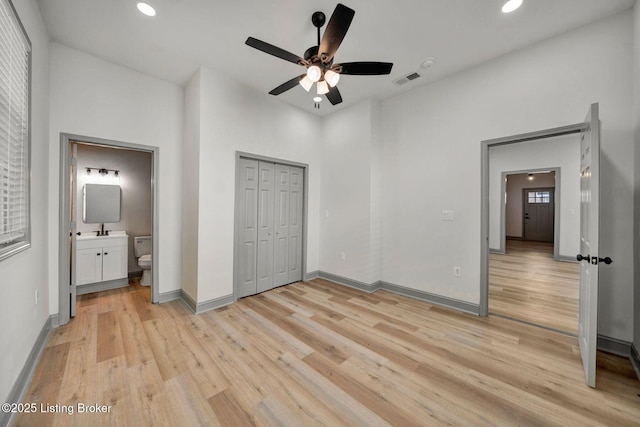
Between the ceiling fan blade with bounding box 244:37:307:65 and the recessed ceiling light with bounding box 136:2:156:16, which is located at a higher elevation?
the recessed ceiling light with bounding box 136:2:156:16

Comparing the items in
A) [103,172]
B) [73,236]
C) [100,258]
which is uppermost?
[103,172]

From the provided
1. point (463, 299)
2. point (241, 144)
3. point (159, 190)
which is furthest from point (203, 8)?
point (463, 299)

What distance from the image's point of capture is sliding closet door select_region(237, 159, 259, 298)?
358 centimetres

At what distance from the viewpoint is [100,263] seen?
3684mm

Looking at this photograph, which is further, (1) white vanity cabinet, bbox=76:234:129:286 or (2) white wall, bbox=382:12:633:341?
(1) white vanity cabinet, bbox=76:234:129:286

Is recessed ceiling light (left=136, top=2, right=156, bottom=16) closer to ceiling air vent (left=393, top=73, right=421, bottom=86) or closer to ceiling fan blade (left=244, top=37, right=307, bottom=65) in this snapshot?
ceiling fan blade (left=244, top=37, right=307, bottom=65)

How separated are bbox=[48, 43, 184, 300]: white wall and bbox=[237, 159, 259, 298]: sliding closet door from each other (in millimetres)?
868

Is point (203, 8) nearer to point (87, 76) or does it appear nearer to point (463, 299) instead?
point (87, 76)

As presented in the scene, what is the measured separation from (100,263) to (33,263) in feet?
6.09

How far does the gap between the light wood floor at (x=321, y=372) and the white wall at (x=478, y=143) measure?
684 mm

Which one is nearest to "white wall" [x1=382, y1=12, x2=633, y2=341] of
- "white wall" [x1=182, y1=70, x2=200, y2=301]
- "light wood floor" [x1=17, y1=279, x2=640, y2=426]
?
"light wood floor" [x1=17, y1=279, x2=640, y2=426]

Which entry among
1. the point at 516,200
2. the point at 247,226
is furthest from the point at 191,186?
the point at 516,200

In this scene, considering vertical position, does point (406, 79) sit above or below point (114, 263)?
above

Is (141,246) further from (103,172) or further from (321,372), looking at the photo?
(321,372)
